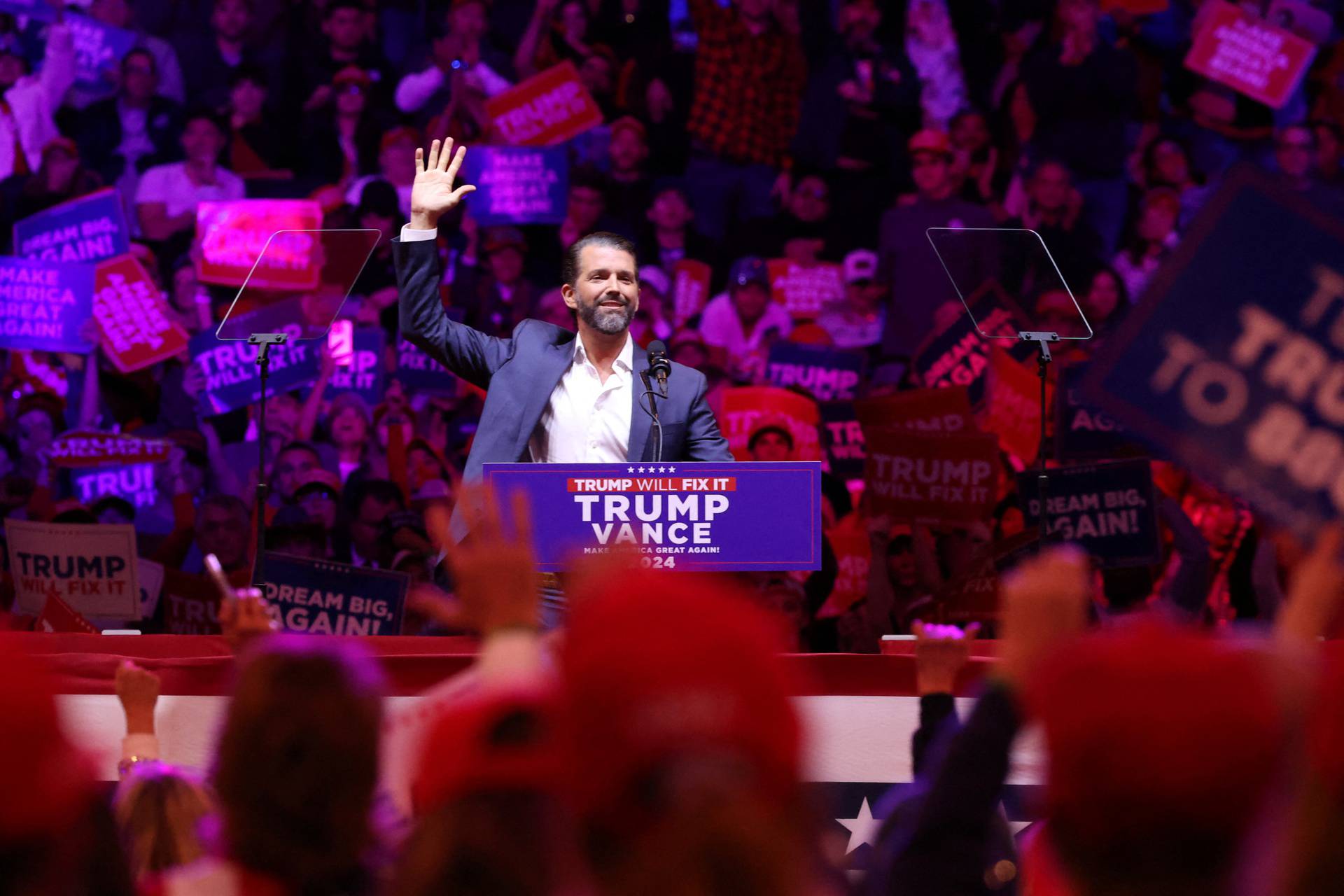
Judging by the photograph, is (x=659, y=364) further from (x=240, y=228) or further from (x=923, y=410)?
(x=240, y=228)

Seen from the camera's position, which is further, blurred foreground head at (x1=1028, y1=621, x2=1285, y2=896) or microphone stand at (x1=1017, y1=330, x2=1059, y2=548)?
microphone stand at (x1=1017, y1=330, x2=1059, y2=548)

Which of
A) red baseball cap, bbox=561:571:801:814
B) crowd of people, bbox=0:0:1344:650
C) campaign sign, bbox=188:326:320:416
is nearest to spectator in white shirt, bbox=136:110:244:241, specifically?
crowd of people, bbox=0:0:1344:650

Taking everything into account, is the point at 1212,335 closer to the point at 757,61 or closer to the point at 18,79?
the point at 757,61

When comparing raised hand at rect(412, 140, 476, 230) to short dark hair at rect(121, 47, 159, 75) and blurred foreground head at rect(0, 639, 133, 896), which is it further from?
short dark hair at rect(121, 47, 159, 75)

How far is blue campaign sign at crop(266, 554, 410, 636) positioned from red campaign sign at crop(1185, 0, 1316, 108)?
702 cm

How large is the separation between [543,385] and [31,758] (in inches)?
125

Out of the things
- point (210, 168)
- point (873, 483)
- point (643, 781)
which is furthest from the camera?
point (210, 168)

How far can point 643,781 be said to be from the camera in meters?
1.26

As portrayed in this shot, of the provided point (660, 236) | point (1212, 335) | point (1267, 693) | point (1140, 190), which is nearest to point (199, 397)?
point (660, 236)

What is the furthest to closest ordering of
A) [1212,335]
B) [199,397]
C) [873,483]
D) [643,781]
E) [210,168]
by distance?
[210,168], [199,397], [873,483], [1212,335], [643,781]

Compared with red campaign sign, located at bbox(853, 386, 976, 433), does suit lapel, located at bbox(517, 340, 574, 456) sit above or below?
above

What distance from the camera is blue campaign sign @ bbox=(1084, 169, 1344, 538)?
6.20 ft

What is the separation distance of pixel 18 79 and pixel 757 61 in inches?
176

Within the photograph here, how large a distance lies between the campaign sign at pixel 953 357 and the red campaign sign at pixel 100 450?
11.6 feet
